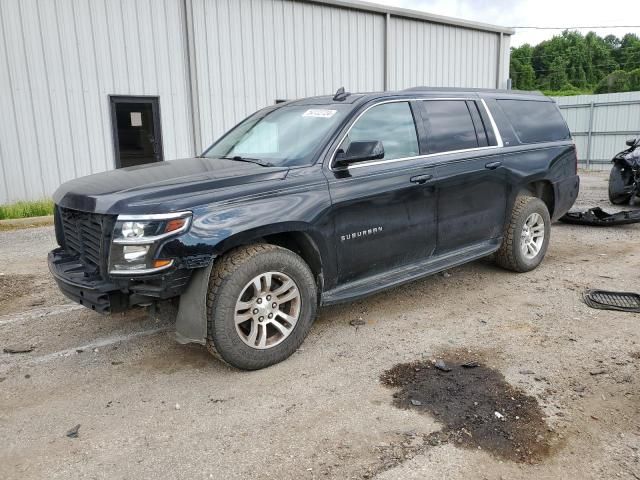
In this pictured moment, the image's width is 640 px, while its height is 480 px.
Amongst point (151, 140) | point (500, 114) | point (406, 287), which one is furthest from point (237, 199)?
point (151, 140)

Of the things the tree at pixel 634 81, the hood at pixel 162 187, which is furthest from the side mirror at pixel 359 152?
the tree at pixel 634 81

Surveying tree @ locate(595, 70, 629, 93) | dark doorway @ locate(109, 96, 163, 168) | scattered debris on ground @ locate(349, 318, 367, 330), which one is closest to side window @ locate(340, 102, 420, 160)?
scattered debris on ground @ locate(349, 318, 367, 330)

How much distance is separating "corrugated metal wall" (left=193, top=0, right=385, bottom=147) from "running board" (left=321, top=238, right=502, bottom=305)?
816cm

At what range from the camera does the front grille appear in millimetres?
3332

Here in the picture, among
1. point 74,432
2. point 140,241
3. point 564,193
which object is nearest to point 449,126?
point 564,193

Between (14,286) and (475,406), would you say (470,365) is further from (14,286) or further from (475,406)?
(14,286)

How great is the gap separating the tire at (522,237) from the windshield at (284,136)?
2.37 metres

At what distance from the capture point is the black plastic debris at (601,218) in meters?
8.01

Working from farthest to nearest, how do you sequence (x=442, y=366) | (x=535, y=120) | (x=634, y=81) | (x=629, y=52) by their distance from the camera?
(x=629, y=52) < (x=634, y=81) < (x=535, y=120) < (x=442, y=366)

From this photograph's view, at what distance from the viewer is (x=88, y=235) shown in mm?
3564

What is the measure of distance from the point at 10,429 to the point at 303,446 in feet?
5.66

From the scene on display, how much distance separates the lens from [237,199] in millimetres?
3514

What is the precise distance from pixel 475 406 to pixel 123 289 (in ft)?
7.48

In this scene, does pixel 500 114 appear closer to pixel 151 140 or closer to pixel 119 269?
pixel 119 269
